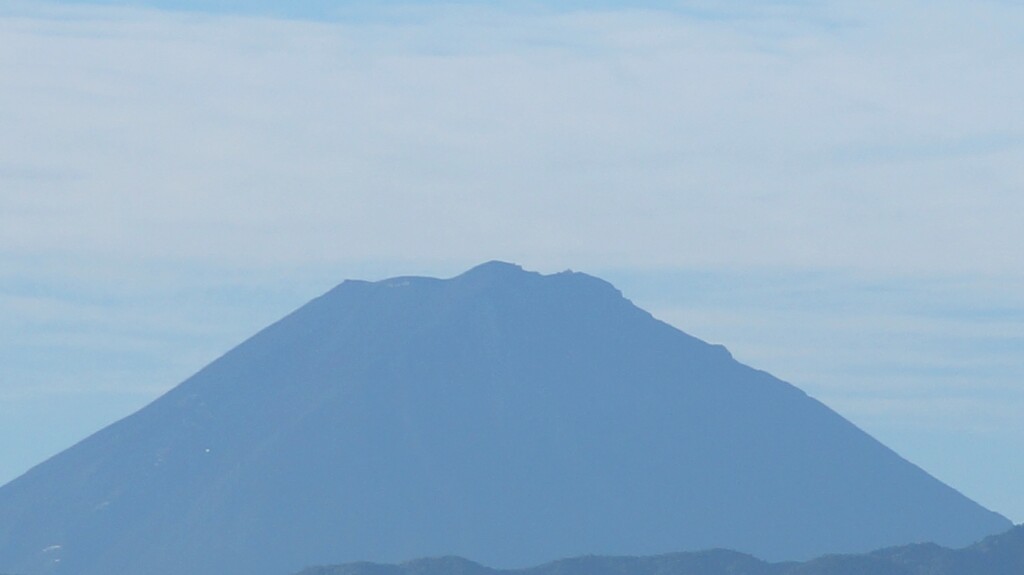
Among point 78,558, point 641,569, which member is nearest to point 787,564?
point 641,569

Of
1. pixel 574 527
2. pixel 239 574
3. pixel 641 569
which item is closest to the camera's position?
pixel 641 569

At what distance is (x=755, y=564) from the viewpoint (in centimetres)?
13575

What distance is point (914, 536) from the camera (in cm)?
19725

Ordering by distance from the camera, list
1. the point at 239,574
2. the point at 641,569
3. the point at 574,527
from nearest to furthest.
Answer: the point at 641,569
the point at 239,574
the point at 574,527

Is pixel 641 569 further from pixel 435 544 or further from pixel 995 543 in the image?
pixel 435 544

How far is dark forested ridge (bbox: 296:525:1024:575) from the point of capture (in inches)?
5162

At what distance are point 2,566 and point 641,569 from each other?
82.1 metres

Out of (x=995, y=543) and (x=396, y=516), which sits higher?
(x=396, y=516)

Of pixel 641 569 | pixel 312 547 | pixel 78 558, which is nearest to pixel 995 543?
pixel 641 569

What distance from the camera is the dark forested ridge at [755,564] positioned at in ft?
430

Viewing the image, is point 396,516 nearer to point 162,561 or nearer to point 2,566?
point 162,561

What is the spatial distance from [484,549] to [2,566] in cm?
4668

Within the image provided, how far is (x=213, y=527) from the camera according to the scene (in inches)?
7687

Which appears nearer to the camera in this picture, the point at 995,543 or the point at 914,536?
the point at 995,543
